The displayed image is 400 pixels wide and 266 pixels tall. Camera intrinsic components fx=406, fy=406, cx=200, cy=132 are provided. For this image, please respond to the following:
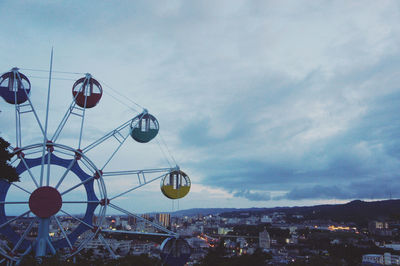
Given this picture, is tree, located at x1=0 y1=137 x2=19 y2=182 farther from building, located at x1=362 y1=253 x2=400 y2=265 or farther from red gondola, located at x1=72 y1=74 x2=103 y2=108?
building, located at x1=362 y1=253 x2=400 y2=265

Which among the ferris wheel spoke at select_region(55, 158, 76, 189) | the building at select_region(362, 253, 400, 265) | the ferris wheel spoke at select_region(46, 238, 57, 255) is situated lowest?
the building at select_region(362, 253, 400, 265)

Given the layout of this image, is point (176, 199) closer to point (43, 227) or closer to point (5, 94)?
Result: point (43, 227)

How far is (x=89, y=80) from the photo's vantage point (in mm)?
15820

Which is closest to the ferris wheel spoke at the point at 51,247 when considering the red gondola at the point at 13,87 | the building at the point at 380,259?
the red gondola at the point at 13,87

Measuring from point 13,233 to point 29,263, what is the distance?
69.4 inches

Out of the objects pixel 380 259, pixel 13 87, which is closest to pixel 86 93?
pixel 13 87

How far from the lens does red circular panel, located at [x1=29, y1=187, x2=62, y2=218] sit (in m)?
13.7

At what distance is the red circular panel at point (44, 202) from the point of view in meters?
13.7

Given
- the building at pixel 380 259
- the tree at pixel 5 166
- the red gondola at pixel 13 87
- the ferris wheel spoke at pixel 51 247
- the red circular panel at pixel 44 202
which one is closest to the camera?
the tree at pixel 5 166

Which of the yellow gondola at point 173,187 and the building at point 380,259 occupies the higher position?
the yellow gondola at point 173,187

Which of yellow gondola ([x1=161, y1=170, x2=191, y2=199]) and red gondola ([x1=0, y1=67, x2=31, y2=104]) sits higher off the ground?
red gondola ([x1=0, y1=67, x2=31, y2=104])

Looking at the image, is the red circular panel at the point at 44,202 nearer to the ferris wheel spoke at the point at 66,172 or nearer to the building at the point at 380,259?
the ferris wheel spoke at the point at 66,172

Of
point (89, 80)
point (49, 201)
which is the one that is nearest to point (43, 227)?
point (49, 201)

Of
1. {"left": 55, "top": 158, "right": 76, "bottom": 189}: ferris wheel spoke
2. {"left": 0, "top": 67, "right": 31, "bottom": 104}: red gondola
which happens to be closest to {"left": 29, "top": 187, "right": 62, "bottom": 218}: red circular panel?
{"left": 55, "top": 158, "right": 76, "bottom": 189}: ferris wheel spoke
